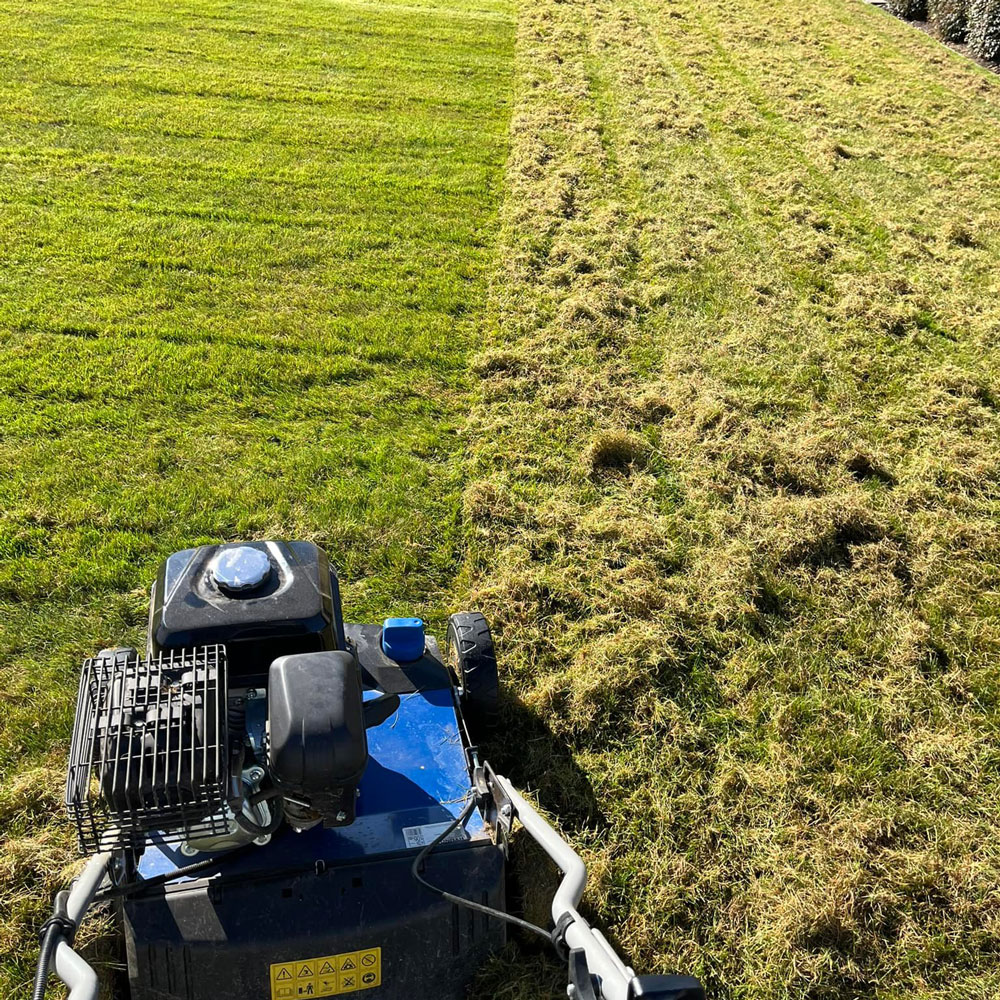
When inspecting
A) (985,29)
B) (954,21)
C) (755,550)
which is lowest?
(755,550)

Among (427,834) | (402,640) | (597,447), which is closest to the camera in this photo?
(427,834)

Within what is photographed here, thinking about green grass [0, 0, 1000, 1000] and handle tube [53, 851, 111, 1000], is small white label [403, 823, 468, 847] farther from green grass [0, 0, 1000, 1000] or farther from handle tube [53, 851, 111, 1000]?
handle tube [53, 851, 111, 1000]

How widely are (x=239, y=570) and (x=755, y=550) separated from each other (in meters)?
2.97

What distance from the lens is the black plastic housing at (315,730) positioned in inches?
84.5

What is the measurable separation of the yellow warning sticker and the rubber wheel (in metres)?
1.14

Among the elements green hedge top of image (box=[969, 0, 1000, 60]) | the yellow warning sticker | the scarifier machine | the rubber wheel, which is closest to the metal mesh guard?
the scarifier machine

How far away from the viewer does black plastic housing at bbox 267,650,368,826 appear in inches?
84.5

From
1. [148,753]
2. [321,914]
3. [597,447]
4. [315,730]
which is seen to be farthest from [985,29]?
[148,753]

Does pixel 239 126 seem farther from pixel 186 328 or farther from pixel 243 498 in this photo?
pixel 243 498

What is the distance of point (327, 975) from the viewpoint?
7.95ft

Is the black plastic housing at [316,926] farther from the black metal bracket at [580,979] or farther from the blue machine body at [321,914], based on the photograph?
the black metal bracket at [580,979]

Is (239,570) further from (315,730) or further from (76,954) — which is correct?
(76,954)

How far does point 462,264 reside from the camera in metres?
7.43

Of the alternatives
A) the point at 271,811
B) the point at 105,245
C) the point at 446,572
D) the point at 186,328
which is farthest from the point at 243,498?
the point at 105,245
